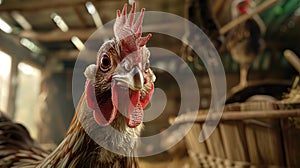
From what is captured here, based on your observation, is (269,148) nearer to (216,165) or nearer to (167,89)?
(216,165)

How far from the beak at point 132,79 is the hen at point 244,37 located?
2206 mm

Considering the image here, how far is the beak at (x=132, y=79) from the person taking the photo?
624 mm

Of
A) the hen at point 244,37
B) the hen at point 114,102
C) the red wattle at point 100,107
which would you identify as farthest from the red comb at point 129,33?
the hen at point 244,37

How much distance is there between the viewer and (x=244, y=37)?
2.81m

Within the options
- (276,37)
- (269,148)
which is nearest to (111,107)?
(269,148)

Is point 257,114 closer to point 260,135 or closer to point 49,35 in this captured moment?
point 260,135

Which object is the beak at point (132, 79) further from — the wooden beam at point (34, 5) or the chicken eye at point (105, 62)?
the wooden beam at point (34, 5)

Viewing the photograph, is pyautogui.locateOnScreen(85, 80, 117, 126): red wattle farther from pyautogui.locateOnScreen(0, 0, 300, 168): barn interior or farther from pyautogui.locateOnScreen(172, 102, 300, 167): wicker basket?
pyautogui.locateOnScreen(172, 102, 300, 167): wicker basket

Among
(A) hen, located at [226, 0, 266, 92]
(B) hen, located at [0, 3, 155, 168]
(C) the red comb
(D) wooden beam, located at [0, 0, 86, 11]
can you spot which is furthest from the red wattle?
(A) hen, located at [226, 0, 266, 92]

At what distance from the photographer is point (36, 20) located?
3.10 meters

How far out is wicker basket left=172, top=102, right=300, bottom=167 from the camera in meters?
1.00

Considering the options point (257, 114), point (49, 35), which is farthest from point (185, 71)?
point (49, 35)

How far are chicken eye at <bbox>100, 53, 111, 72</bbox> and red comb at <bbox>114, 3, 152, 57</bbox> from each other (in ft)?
0.15


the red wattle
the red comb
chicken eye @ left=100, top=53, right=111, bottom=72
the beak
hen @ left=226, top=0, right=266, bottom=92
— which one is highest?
hen @ left=226, top=0, right=266, bottom=92
